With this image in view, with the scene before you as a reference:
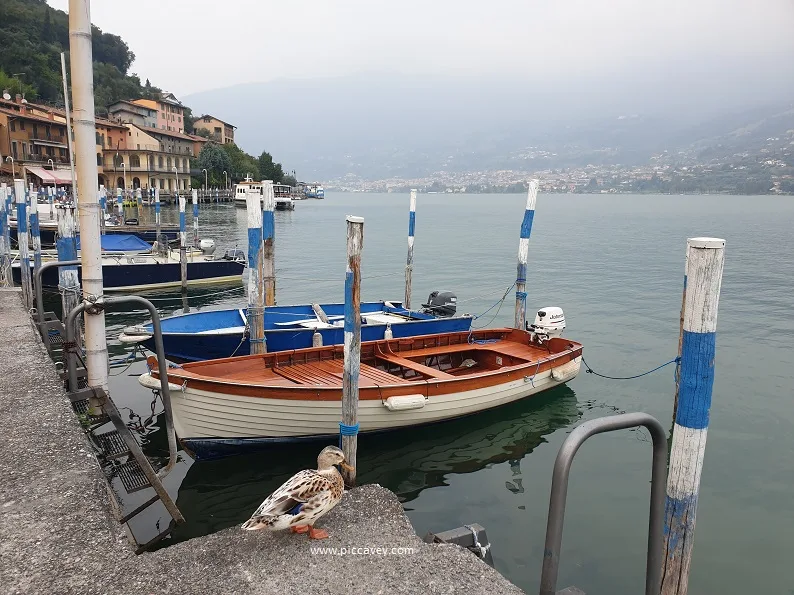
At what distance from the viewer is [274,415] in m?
8.75

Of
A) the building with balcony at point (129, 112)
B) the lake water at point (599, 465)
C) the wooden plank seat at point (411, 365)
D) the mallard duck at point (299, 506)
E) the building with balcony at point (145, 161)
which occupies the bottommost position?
the lake water at point (599, 465)

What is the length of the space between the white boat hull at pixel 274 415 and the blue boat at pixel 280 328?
9.81 ft

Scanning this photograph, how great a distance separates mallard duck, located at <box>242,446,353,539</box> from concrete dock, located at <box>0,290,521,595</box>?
157mm

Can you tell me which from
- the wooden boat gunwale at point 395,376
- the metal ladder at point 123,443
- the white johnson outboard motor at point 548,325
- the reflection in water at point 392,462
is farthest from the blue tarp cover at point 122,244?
the white johnson outboard motor at point 548,325

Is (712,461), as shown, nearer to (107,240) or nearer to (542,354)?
(542,354)

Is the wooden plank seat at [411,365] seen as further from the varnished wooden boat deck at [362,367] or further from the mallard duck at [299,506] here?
the mallard duck at [299,506]

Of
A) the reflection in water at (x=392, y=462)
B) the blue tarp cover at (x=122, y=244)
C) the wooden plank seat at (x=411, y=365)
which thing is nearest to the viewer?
the reflection in water at (x=392, y=462)

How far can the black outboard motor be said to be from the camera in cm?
1662

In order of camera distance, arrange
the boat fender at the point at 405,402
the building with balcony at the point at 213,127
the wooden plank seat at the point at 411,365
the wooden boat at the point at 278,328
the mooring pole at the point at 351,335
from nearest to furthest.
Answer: the mooring pole at the point at 351,335
the boat fender at the point at 405,402
the wooden plank seat at the point at 411,365
the wooden boat at the point at 278,328
the building with balcony at the point at 213,127

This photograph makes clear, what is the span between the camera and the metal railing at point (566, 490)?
12.5 ft

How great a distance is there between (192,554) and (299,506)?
870 mm

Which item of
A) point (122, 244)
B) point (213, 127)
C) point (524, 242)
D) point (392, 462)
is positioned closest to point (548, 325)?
point (524, 242)

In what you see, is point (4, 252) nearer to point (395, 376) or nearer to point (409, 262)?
point (409, 262)

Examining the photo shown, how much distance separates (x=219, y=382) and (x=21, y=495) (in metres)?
3.41
